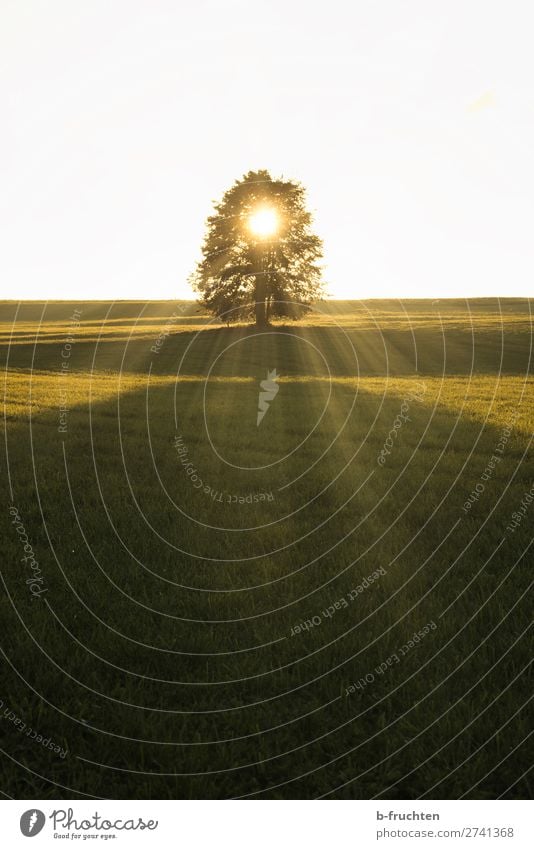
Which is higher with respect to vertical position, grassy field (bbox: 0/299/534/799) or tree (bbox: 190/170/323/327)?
tree (bbox: 190/170/323/327)

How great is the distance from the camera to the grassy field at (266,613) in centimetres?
423

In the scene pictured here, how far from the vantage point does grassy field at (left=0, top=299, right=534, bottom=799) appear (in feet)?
13.9

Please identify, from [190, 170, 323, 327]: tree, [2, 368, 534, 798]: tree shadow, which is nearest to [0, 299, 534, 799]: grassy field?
[2, 368, 534, 798]: tree shadow

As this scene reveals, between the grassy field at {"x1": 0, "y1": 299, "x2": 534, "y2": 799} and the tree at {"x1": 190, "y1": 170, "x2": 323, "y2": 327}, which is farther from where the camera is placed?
the tree at {"x1": 190, "y1": 170, "x2": 323, "y2": 327}

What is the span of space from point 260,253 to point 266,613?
1627 inches

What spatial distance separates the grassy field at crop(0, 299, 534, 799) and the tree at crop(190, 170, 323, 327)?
3367cm

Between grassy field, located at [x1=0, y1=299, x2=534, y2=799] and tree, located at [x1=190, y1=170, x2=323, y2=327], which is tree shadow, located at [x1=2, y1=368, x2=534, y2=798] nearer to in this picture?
grassy field, located at [x1=0, y1=299, x2=534, y2=799]

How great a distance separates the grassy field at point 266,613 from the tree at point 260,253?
33671 millimetres

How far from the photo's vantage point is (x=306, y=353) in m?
35.9

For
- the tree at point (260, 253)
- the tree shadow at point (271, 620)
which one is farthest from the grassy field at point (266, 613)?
the tree at point (260, 253)

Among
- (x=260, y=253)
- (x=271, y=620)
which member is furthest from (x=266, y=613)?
(x=260, y=253)

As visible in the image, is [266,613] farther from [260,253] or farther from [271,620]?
[260,253]

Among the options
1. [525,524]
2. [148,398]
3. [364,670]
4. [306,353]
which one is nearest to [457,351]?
[306,353]

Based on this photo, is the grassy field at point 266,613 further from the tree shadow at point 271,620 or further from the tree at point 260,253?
the tree at point 260,253
